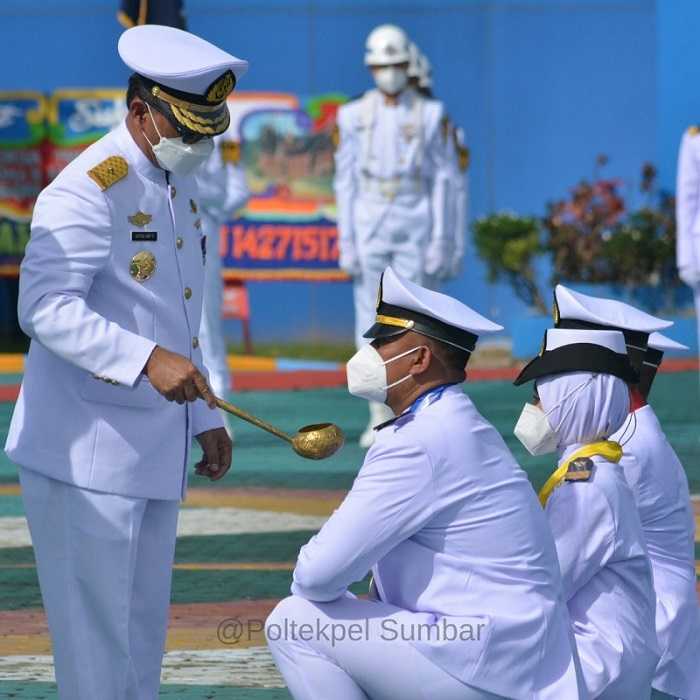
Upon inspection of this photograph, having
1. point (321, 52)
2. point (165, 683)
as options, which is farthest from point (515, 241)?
point (165, 683)

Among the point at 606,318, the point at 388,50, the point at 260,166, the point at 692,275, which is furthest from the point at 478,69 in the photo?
the point at 606,318

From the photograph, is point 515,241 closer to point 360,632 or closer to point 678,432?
point 678,432

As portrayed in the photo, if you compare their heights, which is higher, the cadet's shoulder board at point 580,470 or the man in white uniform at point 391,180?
the man in white uniform at point 391,180

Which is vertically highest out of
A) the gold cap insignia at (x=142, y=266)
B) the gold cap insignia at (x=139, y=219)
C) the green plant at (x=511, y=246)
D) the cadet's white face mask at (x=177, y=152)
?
the cadet's white face mask at (x=177, y=152)

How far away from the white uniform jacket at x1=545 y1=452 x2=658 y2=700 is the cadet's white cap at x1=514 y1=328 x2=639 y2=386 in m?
0.24

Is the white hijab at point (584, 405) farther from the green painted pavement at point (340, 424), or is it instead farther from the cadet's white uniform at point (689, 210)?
the cadet's white uniform at point (689, 210)

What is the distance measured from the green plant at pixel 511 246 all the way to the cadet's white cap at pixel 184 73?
12.9m

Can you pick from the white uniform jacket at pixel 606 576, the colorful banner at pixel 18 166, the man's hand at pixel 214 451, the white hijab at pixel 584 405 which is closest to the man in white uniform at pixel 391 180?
the colorful banner at pixel 18 166

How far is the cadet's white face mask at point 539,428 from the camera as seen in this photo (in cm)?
534

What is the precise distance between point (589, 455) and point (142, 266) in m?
1.18

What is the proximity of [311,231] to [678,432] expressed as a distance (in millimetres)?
6928

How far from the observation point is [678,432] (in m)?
12.6

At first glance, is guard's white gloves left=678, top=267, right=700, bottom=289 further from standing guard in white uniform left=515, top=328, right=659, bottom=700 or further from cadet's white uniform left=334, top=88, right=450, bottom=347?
standing guard in white uniform left=515, top=328, right=659, bottom=700

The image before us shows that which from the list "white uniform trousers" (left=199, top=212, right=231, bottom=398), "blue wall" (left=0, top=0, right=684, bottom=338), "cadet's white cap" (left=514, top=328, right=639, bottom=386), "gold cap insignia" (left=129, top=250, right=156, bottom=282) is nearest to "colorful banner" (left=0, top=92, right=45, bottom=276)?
"blue wall" (left=0, top=0, right=684, bottom=338)
